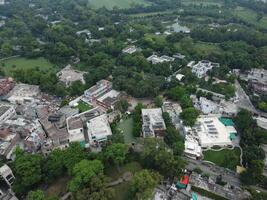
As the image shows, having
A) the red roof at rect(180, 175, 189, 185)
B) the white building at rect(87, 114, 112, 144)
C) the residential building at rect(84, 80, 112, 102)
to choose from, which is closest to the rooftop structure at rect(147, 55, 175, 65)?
the residential building at rect(84, 80, 112, 102)

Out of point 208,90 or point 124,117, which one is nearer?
point 124,117

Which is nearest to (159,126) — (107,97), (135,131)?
(135,131)

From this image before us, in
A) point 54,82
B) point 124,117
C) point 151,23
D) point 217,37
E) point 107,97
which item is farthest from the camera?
point 151,23

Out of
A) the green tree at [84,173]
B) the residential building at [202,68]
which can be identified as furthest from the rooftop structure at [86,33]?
the green tree at [84,173]

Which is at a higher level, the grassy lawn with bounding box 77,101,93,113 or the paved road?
the paved road

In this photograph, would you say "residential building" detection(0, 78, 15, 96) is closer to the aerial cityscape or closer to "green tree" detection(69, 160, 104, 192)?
the aerial cityscape

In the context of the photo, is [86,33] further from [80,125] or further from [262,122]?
[262,122]

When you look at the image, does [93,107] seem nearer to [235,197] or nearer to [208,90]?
[208,90]
